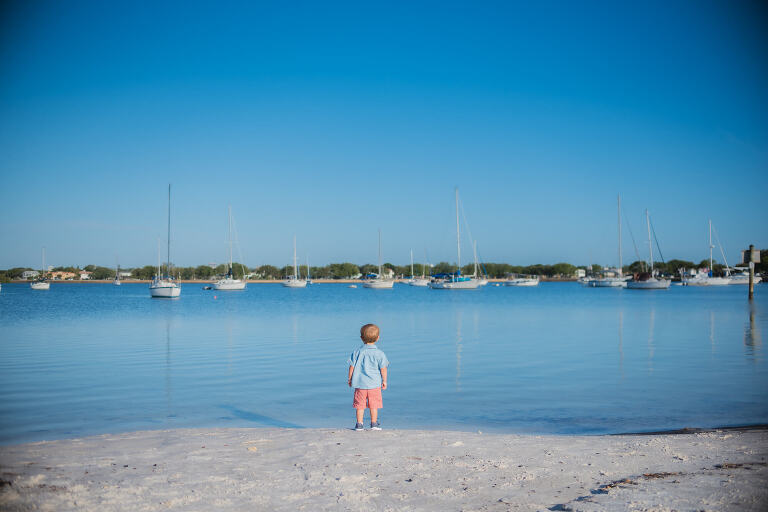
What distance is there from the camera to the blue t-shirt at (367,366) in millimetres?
9258

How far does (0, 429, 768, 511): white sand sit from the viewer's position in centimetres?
625

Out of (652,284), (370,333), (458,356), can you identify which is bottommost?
(458,356)

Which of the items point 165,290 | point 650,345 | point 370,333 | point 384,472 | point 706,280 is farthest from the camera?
point 706,280

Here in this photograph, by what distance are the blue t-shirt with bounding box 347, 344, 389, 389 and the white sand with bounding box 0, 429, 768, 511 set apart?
0.87 meters

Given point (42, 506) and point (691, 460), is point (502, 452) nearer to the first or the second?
point (691, 460)

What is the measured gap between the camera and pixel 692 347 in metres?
26.6

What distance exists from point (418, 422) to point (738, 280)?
162772 mm

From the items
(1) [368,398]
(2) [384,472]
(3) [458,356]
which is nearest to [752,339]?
(3) [458,356]

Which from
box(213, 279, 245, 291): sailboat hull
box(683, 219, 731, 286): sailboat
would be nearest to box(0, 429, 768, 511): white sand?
box(213, 279, 245, 291): sailboat hull

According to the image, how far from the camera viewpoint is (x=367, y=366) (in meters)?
9.26

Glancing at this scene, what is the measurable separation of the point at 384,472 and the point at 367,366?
214cm

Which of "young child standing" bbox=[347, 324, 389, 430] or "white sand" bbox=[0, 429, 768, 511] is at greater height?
"young child standing" bbox=[347, 324, 389, 430]

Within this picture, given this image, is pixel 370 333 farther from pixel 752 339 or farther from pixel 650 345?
pixel 752 339

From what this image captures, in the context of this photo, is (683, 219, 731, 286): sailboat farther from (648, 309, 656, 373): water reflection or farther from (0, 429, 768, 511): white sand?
(0, 429, 768, 511): white sand
